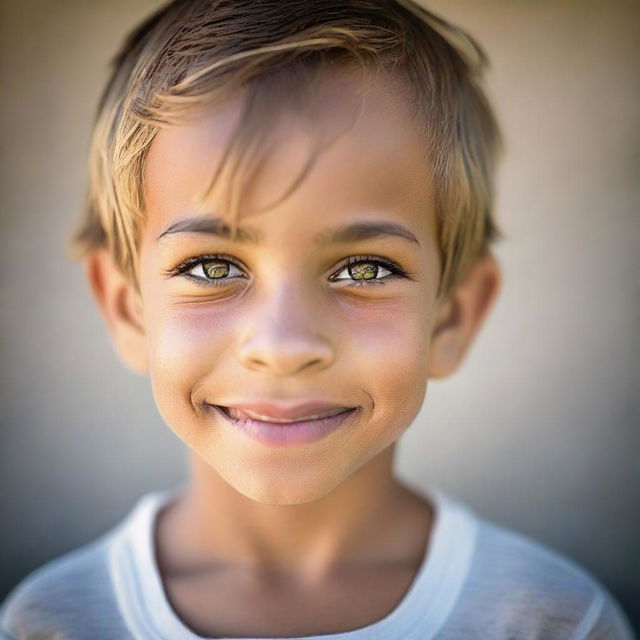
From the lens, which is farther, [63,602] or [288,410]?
[63,602]

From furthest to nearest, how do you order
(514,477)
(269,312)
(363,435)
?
(514,477) < (363,435) < (269,312)

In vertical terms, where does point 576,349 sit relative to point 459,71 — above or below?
below

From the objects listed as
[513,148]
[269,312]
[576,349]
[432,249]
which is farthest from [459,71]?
[576,349]

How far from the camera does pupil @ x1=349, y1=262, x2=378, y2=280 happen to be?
3.71 ft

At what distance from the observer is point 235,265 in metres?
1.12

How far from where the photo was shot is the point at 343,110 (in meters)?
1.05

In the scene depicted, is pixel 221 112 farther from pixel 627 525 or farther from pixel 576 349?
pixel 627 525

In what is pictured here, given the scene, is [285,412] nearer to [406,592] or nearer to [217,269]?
[217,269]

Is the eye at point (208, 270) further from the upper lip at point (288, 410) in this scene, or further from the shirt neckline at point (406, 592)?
the shirt neckline at point (406, 592)

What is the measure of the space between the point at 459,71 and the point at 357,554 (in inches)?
32.8

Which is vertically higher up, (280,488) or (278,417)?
(278,417)

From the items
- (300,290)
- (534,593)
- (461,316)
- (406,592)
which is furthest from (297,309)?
(534,593)

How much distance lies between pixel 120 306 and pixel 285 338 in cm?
49

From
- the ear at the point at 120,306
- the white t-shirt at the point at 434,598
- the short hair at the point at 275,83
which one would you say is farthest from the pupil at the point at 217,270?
the white t-shirt at the point at 434,598
